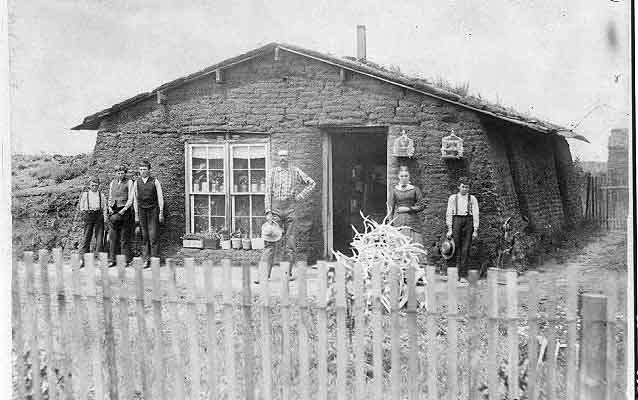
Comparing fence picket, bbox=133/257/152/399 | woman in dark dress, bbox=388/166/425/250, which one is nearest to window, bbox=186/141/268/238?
woman in dark dress, bbox=388/166/425/250

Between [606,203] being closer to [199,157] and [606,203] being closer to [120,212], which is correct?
[199,157]

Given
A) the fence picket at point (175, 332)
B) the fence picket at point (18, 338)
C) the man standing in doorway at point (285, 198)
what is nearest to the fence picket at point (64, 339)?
the fence picket at point (18, 338)

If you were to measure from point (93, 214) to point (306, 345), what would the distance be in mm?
3563

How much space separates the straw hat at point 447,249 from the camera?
598 cm

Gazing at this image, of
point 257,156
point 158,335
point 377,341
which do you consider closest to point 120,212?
point 257,156

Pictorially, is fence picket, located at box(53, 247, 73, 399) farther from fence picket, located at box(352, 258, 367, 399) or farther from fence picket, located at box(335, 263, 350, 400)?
fence picket, located at box(352, 258, 367, 399)

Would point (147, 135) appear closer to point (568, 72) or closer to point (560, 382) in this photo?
point (568, 72)

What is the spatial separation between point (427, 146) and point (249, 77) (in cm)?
205

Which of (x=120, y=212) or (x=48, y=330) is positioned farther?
(x=120, y=212)

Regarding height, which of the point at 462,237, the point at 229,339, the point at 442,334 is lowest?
the point at 442,334

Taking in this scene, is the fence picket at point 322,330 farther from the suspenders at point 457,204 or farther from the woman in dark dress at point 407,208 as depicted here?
the suspenders at point 457,204

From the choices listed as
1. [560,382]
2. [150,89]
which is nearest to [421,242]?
[560,382]

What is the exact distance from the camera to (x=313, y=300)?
18.7 ft

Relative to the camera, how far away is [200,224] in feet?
21.9
